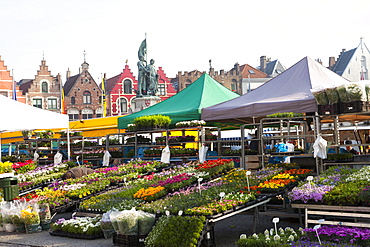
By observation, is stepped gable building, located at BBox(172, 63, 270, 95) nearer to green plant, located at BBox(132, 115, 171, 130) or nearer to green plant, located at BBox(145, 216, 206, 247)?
green plant, located at BBox(132, 115, 171, 130)

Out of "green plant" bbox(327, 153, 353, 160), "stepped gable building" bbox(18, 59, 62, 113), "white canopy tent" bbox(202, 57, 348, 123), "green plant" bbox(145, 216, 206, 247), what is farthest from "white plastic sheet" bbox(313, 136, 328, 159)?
"stepped gable building" bbox(18, 59, 62, 113)

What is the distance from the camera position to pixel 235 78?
70.2 metres

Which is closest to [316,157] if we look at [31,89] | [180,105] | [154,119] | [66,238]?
[66,238]

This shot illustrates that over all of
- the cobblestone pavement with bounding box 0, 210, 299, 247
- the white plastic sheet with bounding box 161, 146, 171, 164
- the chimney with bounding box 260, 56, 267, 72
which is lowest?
the cobblestone pavement with bounding box 0, 210, 299, 247

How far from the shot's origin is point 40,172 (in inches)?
616

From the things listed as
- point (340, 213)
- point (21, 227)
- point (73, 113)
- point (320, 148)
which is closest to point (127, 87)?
point (73, 113)

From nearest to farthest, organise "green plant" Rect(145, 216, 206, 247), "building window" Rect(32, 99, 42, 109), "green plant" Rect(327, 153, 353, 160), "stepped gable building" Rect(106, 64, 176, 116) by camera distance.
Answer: "green plant" Rect(145, 216, 206, 247)
"green plant" Rect(327, 153, 353, 160)
"building window" Rect(32, 99, 42, 109)
"stepped gable building" Rect(106, 64, 176, 116)

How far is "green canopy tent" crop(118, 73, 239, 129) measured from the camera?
16.3 metres

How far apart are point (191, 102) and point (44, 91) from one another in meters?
46.2

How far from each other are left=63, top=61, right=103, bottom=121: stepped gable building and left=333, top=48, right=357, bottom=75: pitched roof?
3062 centimetres

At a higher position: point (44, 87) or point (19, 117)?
point (44, 87)

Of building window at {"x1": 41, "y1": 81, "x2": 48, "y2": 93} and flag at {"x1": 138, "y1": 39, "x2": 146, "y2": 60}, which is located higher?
building window at {"x1": 41, "y1": 81, "x2": 48, "y2": 93}

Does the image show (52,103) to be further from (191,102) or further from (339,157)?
(339,157)

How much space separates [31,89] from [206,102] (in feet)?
153
